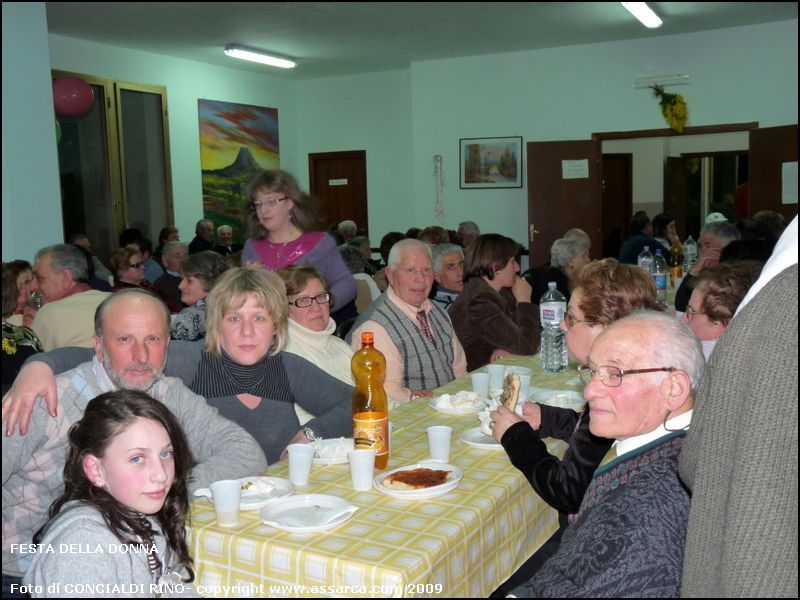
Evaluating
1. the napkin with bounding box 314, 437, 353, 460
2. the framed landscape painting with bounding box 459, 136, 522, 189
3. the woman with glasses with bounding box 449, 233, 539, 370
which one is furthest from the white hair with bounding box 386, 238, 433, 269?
the framed landscape painting with bounding box 459, 136, 522, 189

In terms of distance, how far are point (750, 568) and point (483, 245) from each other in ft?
10.9

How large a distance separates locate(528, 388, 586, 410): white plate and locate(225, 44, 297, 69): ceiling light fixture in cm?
693

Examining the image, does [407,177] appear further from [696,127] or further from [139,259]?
[139,259]

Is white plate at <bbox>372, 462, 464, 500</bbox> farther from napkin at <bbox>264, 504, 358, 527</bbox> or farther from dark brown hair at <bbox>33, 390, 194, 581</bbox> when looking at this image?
dark brown hair at <bbox>33, 390, 194, 581</bbox>

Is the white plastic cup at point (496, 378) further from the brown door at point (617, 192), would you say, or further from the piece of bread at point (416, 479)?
the brown door at point (617, 192)

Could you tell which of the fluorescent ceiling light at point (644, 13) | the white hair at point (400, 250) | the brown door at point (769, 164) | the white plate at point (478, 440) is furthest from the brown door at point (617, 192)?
the white plate at point (478, 440)

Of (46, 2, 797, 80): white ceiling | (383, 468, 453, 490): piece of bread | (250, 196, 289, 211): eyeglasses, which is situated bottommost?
(383, 468, 453, 490): piece of bread

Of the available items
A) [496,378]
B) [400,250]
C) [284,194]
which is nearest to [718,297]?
[496,378]

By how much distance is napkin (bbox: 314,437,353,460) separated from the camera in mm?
2154

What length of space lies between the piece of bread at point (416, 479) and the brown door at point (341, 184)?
30.7 ft

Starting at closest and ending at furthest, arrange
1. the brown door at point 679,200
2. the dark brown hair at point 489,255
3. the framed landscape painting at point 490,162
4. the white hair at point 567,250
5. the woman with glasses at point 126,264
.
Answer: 1. the dark brown hair at point 489,255
2. the white hair at point 567,250
3. the woman with glasses at point 126,264
4. the framed landscape painting at point 490,162
5. the brown door at point 679,200

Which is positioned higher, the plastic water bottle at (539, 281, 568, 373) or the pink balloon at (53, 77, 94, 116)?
the pink balloon at (53, 77, 94, 116)

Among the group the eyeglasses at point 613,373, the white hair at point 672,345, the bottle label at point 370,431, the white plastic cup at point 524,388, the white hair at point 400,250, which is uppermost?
the white hair at point 400,250

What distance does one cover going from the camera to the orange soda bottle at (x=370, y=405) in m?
2.02
